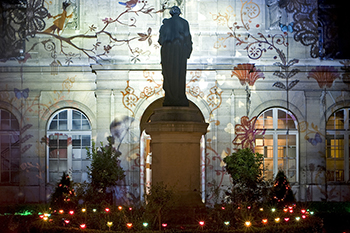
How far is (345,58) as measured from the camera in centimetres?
1666

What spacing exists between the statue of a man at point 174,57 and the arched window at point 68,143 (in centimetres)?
790

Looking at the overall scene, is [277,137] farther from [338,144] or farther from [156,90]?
[156,90]

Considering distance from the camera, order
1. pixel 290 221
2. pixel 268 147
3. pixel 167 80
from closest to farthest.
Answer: pixel 290 221
pixel 167 80
pixel 268 147

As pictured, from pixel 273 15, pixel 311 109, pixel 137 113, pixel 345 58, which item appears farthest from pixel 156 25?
pixel 345 58

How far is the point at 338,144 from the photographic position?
16188 millimetres

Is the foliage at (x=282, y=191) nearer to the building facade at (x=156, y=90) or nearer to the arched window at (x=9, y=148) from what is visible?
the building facade at (x=156, y=90)

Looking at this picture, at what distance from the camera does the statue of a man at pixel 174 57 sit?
28.2 ft

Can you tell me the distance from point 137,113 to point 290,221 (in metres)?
8.17

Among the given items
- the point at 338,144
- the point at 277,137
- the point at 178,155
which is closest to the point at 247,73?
the point at 277,137

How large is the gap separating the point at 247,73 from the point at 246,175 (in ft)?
15.4

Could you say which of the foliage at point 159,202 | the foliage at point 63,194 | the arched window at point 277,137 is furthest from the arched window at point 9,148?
the foliage at point 159,202

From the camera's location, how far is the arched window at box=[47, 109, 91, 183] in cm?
1570

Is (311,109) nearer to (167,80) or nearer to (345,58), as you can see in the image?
(345,58)

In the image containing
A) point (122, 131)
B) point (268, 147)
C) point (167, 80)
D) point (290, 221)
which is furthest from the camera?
point (268, 147)
